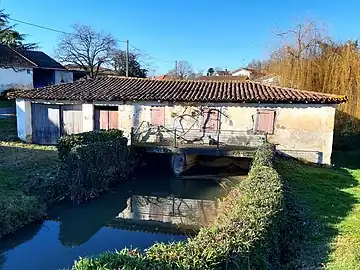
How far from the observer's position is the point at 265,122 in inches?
642

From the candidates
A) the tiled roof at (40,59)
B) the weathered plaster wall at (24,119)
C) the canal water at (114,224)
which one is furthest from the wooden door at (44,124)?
the tiled roof at (40,59)

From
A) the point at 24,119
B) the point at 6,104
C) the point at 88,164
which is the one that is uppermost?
the point at 6,104

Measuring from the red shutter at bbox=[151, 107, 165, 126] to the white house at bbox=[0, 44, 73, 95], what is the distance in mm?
16411

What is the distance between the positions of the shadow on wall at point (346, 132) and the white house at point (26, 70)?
24.3m

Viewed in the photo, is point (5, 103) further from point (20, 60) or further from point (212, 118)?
point (212, 118)

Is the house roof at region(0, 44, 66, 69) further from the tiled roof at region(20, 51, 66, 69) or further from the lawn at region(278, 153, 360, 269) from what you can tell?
the lawn at region(278, 153, 360, 269)

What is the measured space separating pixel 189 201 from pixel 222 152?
3.30 meters

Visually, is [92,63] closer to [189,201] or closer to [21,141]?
[21,141]

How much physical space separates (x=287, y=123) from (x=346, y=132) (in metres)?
4.72

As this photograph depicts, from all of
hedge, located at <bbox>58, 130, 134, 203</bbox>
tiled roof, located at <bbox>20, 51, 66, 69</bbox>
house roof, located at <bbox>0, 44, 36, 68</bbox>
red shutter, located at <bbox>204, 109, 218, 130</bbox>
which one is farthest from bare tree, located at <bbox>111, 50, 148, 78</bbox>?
hedge, located at <bbox>58, 130, 134, 203</bbox>

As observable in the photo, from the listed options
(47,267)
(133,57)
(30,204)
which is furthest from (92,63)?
(47,267)

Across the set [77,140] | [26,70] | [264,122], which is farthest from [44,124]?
[26,70]

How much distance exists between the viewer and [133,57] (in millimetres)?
42438

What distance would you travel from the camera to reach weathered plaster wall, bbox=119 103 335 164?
1573 centimetres
